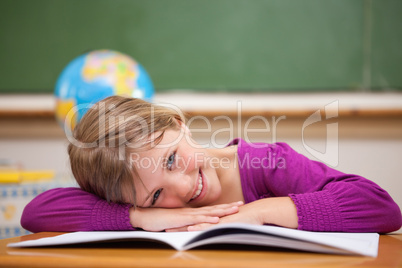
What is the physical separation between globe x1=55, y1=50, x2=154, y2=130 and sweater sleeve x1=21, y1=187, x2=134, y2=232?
0.71 metres

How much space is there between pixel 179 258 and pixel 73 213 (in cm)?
46

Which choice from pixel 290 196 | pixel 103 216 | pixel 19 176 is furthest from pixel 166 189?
pixel 19 176

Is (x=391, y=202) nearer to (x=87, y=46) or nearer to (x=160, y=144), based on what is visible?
(x=160, y=144)

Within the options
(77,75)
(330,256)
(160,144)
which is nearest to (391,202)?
(330,256)

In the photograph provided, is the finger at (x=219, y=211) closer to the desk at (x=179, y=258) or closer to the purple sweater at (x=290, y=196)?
the purple sweater at (x=290, y=196)

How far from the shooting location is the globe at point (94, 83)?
168 centimetres

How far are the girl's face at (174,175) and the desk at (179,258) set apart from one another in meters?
0.28

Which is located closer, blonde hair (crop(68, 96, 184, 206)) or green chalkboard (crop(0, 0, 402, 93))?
blonde hair (crop(68, 96, 184, 206))

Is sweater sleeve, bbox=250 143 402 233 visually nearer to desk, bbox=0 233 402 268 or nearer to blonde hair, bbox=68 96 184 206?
desk, bbox=0 233 402 268

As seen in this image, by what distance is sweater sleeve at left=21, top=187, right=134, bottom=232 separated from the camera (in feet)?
2.92

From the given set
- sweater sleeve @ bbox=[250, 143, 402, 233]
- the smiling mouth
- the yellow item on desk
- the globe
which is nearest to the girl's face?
the smiling mouth

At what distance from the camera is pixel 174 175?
90 cm

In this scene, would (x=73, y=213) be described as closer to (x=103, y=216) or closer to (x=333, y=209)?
(x=103, y=216)

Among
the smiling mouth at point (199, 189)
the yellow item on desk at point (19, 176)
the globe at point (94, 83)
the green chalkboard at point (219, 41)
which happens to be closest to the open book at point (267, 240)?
the smiling mouth at point (199, 189)
